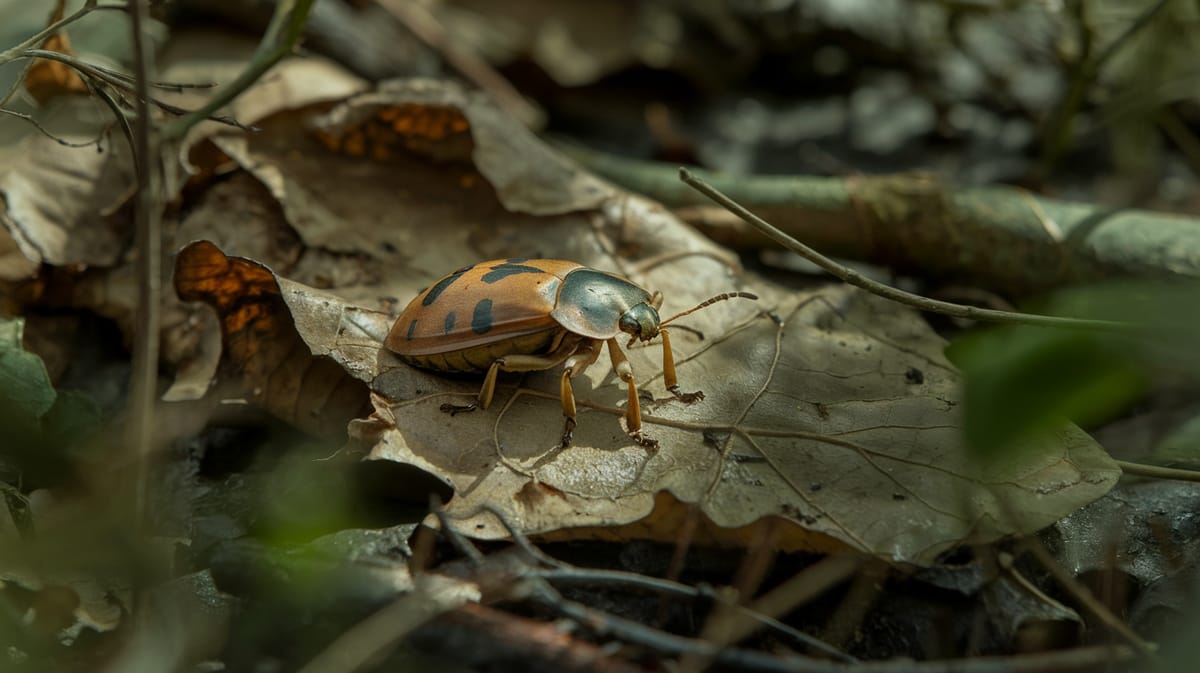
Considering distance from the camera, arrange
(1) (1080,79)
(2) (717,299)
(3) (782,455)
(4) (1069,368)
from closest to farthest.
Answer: (4) (1069,368) < (3) (782,455) < (2) (717,299) < (1) (1080,79)

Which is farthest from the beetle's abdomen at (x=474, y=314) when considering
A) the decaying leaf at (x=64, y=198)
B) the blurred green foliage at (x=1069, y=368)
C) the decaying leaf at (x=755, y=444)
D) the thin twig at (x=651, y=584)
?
the blurred green foliage at (x=1069, y=368)

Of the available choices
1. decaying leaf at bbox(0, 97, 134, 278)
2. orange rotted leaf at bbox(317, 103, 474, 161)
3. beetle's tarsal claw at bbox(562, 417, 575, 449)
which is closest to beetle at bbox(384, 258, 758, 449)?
beetle's tarsal claw at bbox(562, 417, 575, 449)

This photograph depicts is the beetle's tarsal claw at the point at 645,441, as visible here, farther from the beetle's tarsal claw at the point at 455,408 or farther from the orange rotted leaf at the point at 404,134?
the orange rotted leaf at the point at 404,134

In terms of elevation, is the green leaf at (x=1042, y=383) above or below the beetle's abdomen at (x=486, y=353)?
above

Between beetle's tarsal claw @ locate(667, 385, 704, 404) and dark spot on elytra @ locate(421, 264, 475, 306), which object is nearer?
beetle's tarsal claw @ locate(667, 385, 704, 404)

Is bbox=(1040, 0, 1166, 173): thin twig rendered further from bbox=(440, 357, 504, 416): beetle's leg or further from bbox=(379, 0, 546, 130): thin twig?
bbox=(440, 357, 504, 416): beetle's leg

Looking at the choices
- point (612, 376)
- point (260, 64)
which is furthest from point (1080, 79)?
point (260, 64)

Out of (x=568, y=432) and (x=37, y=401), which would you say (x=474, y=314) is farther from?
(x=37, y=401)
